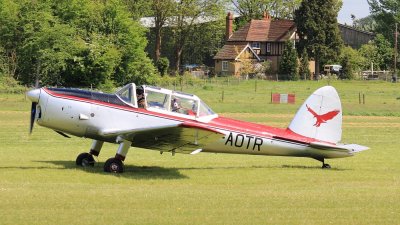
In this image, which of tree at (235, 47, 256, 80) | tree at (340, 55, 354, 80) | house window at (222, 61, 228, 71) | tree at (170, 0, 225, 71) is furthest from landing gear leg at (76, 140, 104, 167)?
tree at (170, 0, 225, 71)

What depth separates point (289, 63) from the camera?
90.1 meters

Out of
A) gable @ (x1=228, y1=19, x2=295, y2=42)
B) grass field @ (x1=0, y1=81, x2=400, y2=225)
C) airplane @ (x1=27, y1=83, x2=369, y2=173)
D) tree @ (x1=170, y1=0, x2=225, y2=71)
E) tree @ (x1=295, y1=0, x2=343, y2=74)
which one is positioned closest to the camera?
grass field @ (x1=0, y1=81, x2=400, y2=225)

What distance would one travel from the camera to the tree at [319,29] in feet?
303

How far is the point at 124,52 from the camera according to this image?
68.2m

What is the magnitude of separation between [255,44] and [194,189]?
87.5 meters

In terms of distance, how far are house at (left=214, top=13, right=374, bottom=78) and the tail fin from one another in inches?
3045

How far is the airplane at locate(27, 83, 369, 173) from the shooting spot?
1609 centimetres

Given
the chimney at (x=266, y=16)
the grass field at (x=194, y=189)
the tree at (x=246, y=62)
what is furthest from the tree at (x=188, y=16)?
the grass field at (x=194, y=189)

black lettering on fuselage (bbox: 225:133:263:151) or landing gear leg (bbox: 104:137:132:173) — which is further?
black lettering on fuselage (bbox: 225:133:263:151)

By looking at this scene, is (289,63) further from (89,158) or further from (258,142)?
(89,158)

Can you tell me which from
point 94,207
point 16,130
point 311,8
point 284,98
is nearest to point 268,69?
point 311,8

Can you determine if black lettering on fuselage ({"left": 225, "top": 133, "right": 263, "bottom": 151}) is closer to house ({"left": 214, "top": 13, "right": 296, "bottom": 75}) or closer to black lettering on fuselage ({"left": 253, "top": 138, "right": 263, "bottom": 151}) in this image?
black lettering on fuselage ({"left": 253, "top": 138, "right": 263, "bottom": 151})

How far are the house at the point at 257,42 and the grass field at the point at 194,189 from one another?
236ft

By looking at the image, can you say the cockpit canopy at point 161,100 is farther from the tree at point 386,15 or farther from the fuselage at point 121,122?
the tree at point 386,15
